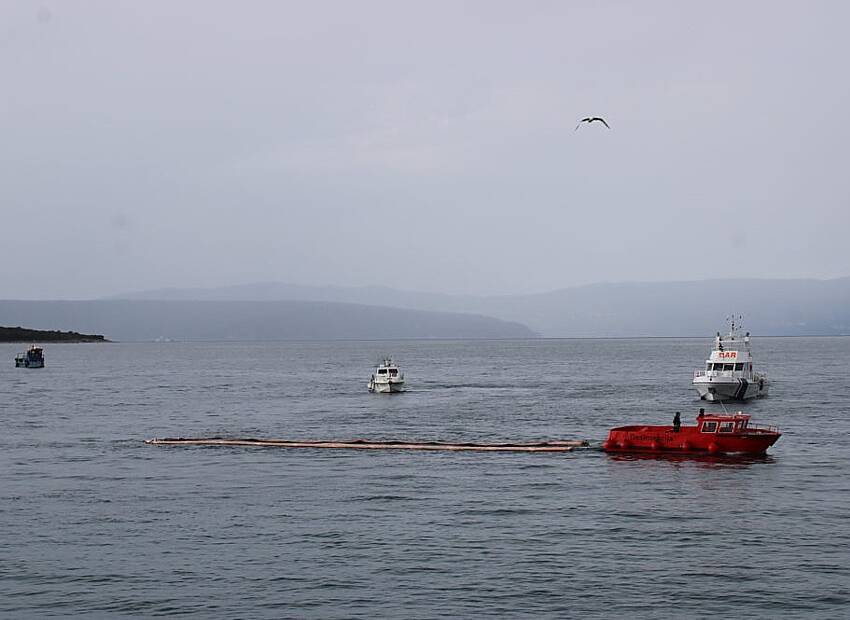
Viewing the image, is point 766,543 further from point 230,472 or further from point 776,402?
point 776,402

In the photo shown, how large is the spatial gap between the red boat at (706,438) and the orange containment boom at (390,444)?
5.14 meters

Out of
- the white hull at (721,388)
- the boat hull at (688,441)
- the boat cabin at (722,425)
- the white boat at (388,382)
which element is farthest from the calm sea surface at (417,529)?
the white boat at (388,382)

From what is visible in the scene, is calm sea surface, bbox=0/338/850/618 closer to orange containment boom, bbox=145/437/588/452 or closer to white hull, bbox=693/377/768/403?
orange containment boom, bbox=145/437/588/452

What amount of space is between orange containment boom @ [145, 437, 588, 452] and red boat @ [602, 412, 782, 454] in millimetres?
5144

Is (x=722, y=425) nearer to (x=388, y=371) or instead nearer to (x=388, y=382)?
(x=388, y=382)

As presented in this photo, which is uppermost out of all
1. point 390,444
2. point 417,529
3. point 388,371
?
point 388,371

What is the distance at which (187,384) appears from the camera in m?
184

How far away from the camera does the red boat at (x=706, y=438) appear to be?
231 feet

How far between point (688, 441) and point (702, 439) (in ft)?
3.47

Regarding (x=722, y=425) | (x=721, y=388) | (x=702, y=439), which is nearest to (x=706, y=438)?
(x=702, y=439)

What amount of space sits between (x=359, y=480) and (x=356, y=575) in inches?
874

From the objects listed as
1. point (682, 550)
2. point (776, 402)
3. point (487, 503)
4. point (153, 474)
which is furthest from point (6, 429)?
point (776, 402)

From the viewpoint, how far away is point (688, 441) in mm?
71250

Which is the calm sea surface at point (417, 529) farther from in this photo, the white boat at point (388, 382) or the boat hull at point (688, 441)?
the white boat at point (388, 382)
